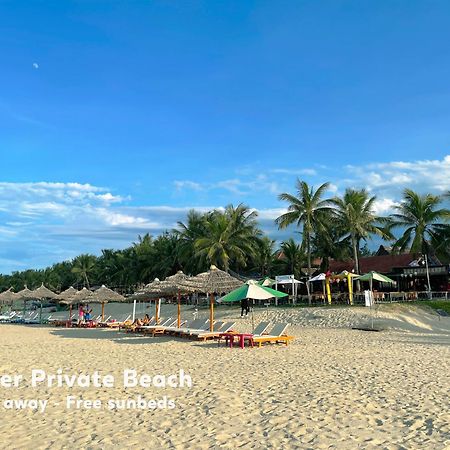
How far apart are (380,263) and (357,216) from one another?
7.80 meters

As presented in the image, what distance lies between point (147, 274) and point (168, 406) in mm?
38630

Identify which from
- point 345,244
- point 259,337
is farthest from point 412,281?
point 259,337

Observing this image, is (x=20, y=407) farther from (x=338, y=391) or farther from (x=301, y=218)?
(x=301, y=218)

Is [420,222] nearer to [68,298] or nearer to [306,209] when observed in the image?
[306,209]

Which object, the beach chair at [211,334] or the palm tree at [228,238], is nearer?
the beach chair at [211,334]

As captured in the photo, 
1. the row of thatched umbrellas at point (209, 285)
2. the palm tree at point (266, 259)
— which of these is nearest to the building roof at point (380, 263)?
the palm tree at point (266, 259)

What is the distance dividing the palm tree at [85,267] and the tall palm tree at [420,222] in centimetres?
4643

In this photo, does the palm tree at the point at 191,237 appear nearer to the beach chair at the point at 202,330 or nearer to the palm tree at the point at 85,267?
the beach chair at the point at 202,330

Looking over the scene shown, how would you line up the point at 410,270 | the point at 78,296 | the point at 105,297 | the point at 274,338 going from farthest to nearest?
the point at 410,270 < the point at 78,296 < the point at 105,297 < the point at 274,338

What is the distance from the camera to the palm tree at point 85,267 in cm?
6359

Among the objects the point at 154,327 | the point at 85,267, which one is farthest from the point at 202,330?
the point at 85,267

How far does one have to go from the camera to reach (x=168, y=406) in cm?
690

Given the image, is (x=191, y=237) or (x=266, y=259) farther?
(x=266, y=259)

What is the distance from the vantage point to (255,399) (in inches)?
279
